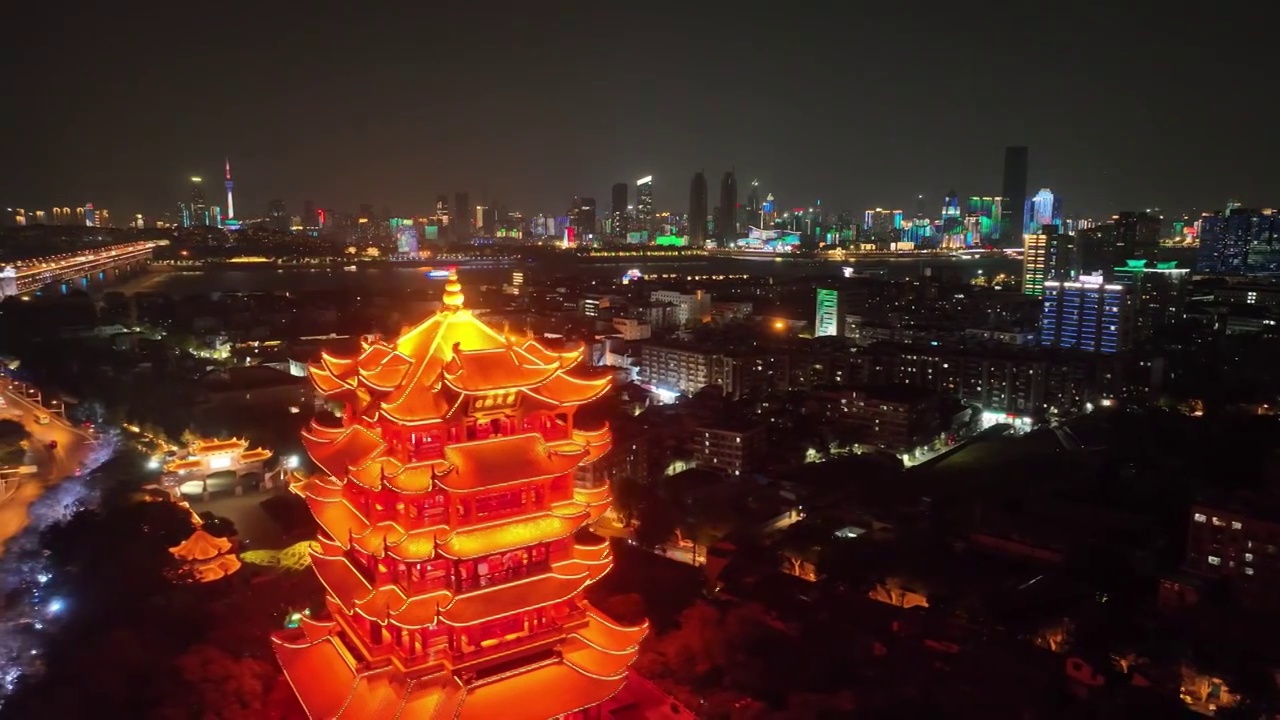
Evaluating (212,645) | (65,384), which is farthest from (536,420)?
(65,384)


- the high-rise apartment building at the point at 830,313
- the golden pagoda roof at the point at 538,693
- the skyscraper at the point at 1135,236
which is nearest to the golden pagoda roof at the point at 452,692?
the golden pagoda roof at the point at 538,693

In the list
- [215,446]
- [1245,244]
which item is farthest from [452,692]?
[1245,244]

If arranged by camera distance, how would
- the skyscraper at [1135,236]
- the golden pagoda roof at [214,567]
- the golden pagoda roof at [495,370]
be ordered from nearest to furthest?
the golden pagoda roof at [495,370] → the golden pagoda roof at [214,567] → the skyscraper at [1135,236]

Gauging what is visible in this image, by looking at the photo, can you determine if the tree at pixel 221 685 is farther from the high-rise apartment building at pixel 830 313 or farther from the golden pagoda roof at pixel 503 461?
the high-rise apartment building at pixel 830 313

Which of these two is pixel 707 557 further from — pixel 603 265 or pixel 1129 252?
pixel 603 265

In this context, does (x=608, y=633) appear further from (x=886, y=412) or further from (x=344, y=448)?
(x=886, y=412)

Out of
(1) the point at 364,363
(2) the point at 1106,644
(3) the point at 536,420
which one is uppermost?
(1) the point at 364,363
